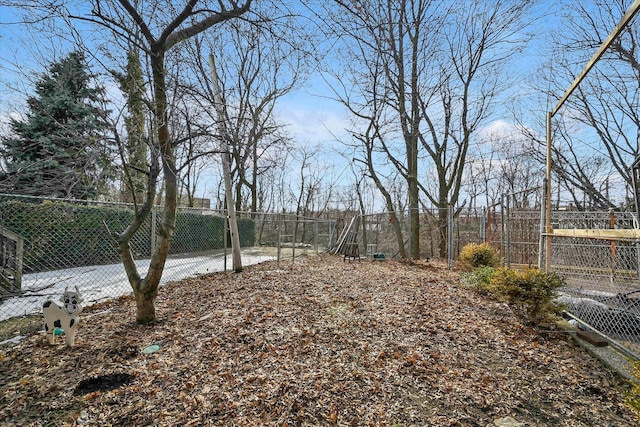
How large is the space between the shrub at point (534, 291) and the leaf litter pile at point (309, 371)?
0.85ft

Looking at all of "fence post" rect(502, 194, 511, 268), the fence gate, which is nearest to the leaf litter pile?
the fence gate

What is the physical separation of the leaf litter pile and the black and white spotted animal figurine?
15 centimetres

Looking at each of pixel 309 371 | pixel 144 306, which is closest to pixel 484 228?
pixel 309 371

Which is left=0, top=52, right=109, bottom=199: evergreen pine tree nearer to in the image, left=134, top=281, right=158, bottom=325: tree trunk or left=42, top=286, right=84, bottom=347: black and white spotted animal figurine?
left=42, top=286, right=84, bottom=347: black and white spotted animal figurine

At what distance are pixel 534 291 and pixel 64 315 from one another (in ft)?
17.2

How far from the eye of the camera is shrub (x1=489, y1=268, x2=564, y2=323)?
12.7 feet

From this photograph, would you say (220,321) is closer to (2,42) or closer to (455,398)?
(455,398)

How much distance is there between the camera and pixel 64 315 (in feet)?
10.0

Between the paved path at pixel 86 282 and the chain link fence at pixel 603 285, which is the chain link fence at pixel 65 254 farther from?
the chain link fence at pixel 603 285

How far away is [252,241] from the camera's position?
673 inches

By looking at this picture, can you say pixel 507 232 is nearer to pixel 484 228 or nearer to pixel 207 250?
pixel 484 228

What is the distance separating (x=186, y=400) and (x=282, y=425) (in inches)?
30.6

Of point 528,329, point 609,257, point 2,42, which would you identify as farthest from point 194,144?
point 609,257

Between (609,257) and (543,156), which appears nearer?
(609,257)
